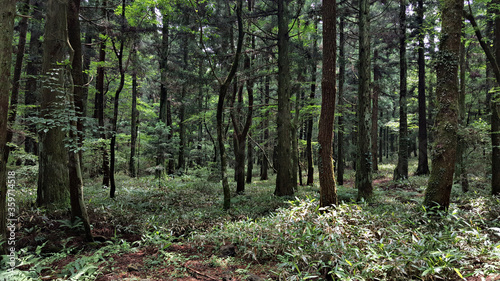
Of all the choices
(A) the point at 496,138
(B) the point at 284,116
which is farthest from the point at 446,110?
(B) the point at 284,116

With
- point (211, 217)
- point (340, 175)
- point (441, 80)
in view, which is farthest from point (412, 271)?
point (340, 175)

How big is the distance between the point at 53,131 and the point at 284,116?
795cm

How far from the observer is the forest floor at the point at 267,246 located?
3605mm

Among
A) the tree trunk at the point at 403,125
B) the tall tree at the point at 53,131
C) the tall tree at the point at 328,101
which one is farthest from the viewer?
the tree trunk at the point at 403,125

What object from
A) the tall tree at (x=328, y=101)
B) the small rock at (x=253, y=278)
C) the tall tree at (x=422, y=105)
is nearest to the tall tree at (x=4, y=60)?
the small rock at (x=253, y=278)

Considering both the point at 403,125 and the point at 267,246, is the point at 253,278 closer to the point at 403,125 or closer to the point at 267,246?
A: the point at 267,246

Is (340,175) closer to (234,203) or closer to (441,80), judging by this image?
(234,203)

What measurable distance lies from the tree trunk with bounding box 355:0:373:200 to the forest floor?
83 centimetres

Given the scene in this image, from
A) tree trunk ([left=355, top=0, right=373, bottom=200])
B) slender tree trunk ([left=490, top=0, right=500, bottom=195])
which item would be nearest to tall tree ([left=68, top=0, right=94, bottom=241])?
tree trunk ([left=355, top=0, right=373, bottom=200])

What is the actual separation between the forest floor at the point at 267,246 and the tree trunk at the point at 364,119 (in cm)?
83

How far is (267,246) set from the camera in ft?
16.1

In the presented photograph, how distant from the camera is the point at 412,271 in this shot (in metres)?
3.51

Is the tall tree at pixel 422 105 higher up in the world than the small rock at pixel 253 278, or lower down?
higher up

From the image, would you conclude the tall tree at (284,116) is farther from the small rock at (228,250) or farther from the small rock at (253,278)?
the small rock at (253,278)
